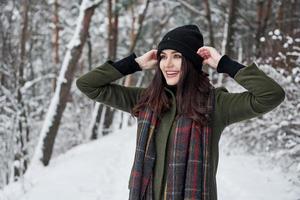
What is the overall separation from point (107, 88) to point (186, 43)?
67cm

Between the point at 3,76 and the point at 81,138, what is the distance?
6321 mm

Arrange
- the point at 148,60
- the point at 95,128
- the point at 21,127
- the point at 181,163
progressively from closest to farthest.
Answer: the point at 181,163 < the point at 148,60 < the point at 21,127 < the point at 95,128

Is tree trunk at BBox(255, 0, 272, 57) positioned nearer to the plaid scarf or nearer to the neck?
the neck

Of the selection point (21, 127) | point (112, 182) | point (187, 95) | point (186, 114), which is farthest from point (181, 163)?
point (21, 127)

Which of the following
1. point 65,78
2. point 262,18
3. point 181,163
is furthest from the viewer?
point 262,18

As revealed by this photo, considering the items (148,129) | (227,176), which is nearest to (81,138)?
(227,176)

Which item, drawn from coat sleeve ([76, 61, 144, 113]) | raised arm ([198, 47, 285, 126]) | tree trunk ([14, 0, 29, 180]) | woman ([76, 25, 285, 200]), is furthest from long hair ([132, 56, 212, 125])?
tree trunk ([14, 0, 29, 180])

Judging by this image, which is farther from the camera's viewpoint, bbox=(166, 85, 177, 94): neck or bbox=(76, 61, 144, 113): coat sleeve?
bbox=(76, 61, 144, 113): coat sleeve

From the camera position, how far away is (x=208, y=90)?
277cm

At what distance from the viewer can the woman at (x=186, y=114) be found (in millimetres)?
2613

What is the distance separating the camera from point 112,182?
8.16 meters

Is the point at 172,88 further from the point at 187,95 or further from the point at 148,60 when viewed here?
the point at 148,60

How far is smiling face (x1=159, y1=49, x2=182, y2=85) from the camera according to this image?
2.77 meters

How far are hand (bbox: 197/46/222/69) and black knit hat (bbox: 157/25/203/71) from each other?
3 centimetres
